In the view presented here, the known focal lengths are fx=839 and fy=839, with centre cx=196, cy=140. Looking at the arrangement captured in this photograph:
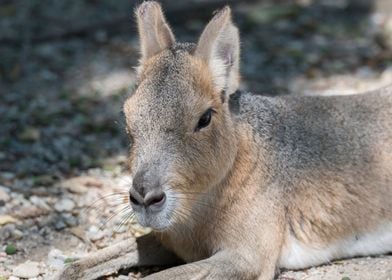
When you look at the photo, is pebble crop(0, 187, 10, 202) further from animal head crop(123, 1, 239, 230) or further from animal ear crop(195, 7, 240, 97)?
animal ear crop(195, 7, 240, 97)

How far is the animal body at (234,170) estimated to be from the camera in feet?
16.1

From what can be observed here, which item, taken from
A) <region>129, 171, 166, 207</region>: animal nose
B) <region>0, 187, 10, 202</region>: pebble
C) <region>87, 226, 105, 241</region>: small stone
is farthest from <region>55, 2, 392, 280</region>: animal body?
<region>0, 187, 10, 202</region>: pebble

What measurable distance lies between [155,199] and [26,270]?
1.55 meters

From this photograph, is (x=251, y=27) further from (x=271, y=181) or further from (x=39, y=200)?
(x=271, y=181)

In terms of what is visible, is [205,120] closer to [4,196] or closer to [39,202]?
[39,202]

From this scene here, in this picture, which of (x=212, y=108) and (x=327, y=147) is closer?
(x=212, y=108)

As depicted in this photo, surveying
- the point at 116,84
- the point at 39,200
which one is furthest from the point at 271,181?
the point at 116,84

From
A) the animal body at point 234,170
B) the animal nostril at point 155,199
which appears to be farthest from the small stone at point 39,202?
the animal nostril at point 155,199

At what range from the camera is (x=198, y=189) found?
5047 mm

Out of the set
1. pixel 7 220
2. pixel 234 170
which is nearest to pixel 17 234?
pixel 7 220

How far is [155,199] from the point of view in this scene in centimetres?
462

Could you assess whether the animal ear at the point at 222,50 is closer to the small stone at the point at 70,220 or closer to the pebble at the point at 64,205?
the small stone at the point at 70,220

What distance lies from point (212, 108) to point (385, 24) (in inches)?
223

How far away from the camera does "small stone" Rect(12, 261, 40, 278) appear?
568 cm
